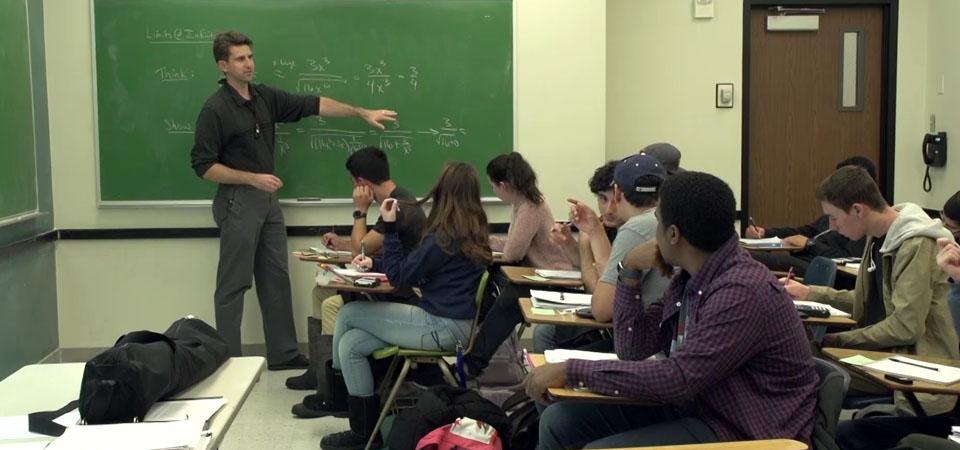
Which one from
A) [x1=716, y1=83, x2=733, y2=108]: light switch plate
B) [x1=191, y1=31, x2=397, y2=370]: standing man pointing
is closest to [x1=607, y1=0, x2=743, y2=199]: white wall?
[x1=716, y1=83, x2=733, y2=108]: light switch plate

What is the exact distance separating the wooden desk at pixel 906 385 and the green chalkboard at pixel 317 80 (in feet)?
10.2

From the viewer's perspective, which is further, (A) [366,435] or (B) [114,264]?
(B) [114,264]

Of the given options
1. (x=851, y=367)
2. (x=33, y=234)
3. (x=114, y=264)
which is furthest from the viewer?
(x=114, y=264)

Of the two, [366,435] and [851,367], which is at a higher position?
[851,367]

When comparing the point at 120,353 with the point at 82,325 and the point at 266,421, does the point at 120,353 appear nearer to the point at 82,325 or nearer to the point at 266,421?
the point at 266,421

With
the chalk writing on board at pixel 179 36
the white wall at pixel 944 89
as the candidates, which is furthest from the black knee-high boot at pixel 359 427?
the white wall at pixel 944 89

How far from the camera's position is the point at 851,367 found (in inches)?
120

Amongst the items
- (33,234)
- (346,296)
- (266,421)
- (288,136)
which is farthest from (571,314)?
(33,234)

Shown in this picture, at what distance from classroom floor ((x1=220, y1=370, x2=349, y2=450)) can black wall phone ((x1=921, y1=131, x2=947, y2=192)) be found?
13.6 feet

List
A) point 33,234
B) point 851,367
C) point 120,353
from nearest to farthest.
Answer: point 120,353 < point 851,367 < point 33,234

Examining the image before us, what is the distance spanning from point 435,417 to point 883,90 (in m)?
4.49

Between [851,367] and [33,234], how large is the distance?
13.9 feet

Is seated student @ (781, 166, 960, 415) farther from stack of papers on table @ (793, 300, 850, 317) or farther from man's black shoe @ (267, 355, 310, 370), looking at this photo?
man's black shoe @ (267, 355, 310, 370)

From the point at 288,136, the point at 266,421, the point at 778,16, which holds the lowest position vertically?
the point at 266,421
